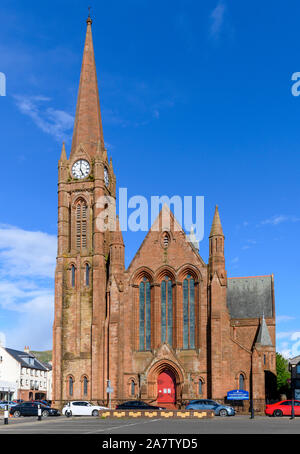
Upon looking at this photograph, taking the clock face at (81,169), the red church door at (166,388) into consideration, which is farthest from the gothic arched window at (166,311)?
the clock face at (81,169)

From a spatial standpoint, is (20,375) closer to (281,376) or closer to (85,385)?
(85,385)

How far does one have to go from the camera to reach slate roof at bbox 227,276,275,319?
70500 mm

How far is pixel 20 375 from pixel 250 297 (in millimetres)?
41455

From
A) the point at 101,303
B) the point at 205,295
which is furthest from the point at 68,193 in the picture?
the point at 205,295

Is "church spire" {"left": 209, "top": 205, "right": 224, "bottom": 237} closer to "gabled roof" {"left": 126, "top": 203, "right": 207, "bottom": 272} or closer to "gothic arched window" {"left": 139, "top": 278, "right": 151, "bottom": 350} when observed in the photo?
"gabled roof" {"left": 126, "top": 203, "right": 207, "bottom": 272}

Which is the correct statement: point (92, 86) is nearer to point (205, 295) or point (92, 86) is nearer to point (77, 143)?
point (77, 143)

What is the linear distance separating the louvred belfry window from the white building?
33499mm

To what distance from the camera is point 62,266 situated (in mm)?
61344

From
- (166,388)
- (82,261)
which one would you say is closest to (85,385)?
(166,388)

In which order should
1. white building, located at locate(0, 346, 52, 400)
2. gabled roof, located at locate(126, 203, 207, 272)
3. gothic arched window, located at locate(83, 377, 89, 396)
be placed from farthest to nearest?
white building, located at locate(0, 346, 52, 400) → gabled roof, located at locate(126, 203, 207, 272) → gothic arched window, located at locate(83, 377, 89, 396)

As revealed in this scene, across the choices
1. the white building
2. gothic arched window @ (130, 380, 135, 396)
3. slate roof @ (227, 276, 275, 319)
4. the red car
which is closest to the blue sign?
the red car

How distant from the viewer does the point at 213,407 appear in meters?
47.2

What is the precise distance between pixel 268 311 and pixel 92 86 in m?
33.5

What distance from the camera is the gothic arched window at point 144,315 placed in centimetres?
5741
